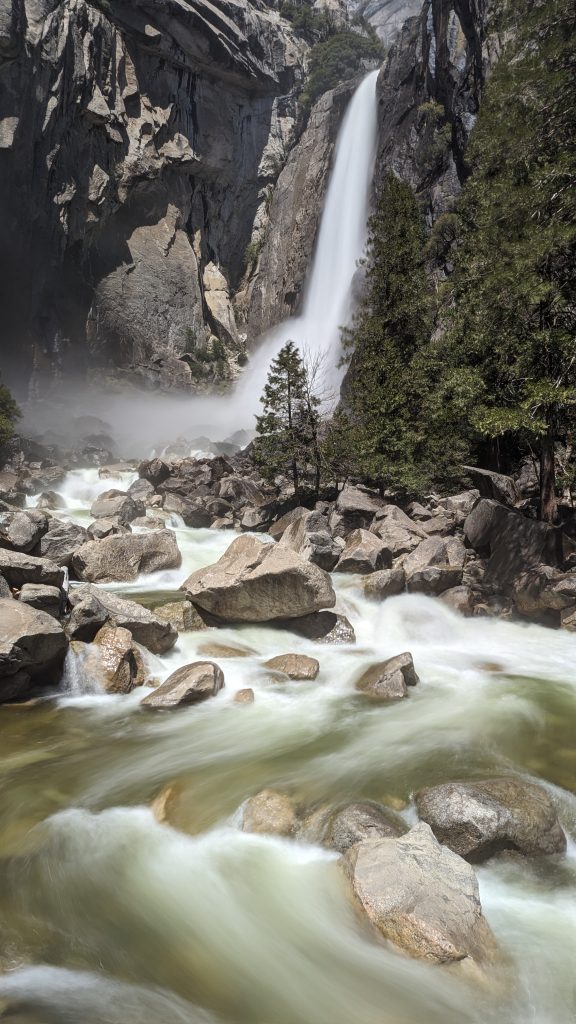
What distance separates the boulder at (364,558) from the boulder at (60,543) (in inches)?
246

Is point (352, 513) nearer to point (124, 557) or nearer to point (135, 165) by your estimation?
point (124, 557)

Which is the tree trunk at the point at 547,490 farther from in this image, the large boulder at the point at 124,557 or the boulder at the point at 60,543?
the boulder at the point at 60,543

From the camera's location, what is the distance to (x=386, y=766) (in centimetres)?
579

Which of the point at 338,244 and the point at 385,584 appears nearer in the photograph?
the point at 385,584

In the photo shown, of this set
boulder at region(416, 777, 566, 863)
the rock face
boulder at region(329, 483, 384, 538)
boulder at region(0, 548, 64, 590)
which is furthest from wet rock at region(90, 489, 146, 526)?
the rock face

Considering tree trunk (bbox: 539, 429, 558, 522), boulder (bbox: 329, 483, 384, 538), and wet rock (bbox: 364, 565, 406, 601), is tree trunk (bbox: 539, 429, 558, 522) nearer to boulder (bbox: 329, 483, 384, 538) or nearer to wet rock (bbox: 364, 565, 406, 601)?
wet rock (bbox: 364, 565, 406, 601)

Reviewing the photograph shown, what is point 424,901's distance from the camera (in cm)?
336

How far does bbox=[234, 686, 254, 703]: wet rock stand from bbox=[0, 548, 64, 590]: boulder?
3834 millimetres

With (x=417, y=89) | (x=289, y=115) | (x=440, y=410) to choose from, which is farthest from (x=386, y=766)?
(x=289, y=115)

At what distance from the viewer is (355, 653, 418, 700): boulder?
7.70 m

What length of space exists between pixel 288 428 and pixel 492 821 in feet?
53.4

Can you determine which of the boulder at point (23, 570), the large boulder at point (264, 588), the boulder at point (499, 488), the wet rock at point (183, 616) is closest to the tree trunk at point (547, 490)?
the boulder at point (499, 488)

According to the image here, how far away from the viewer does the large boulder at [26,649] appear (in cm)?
706

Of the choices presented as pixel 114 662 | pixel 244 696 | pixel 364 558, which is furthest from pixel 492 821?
pixel 364 558
